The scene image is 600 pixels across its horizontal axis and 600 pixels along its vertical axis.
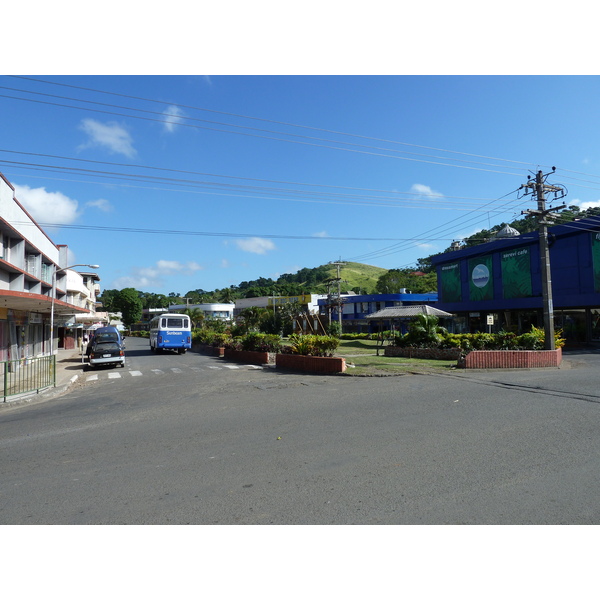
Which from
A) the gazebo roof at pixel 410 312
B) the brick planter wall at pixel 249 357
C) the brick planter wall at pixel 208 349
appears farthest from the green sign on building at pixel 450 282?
the brick planter wall at pixel 249 357

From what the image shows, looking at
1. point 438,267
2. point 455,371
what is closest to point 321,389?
point 455,371

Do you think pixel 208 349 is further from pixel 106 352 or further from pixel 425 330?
pixel 425 330

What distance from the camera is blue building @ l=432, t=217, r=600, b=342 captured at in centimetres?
3388

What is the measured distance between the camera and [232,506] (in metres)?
4.89

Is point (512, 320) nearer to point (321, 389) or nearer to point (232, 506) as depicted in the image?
point (321, 389)

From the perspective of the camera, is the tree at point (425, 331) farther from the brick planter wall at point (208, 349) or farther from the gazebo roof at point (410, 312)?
the brick planter wall at point (208, 349)

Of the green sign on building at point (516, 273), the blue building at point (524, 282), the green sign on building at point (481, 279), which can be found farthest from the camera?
the green sign on building at point (481, 279)

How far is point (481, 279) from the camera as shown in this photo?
44.7m

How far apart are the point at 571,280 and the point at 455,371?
75.4 feet

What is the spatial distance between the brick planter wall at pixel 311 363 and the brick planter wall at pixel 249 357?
7.29 feet

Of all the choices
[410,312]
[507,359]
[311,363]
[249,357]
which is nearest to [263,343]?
[249,357]

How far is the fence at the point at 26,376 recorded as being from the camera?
14.0 metres

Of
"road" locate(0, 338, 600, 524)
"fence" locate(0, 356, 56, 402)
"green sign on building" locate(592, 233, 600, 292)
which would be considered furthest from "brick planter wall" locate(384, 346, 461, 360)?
"green sign on building" locate(592, 233, 600, 292)

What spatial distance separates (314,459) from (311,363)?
12786 mm
